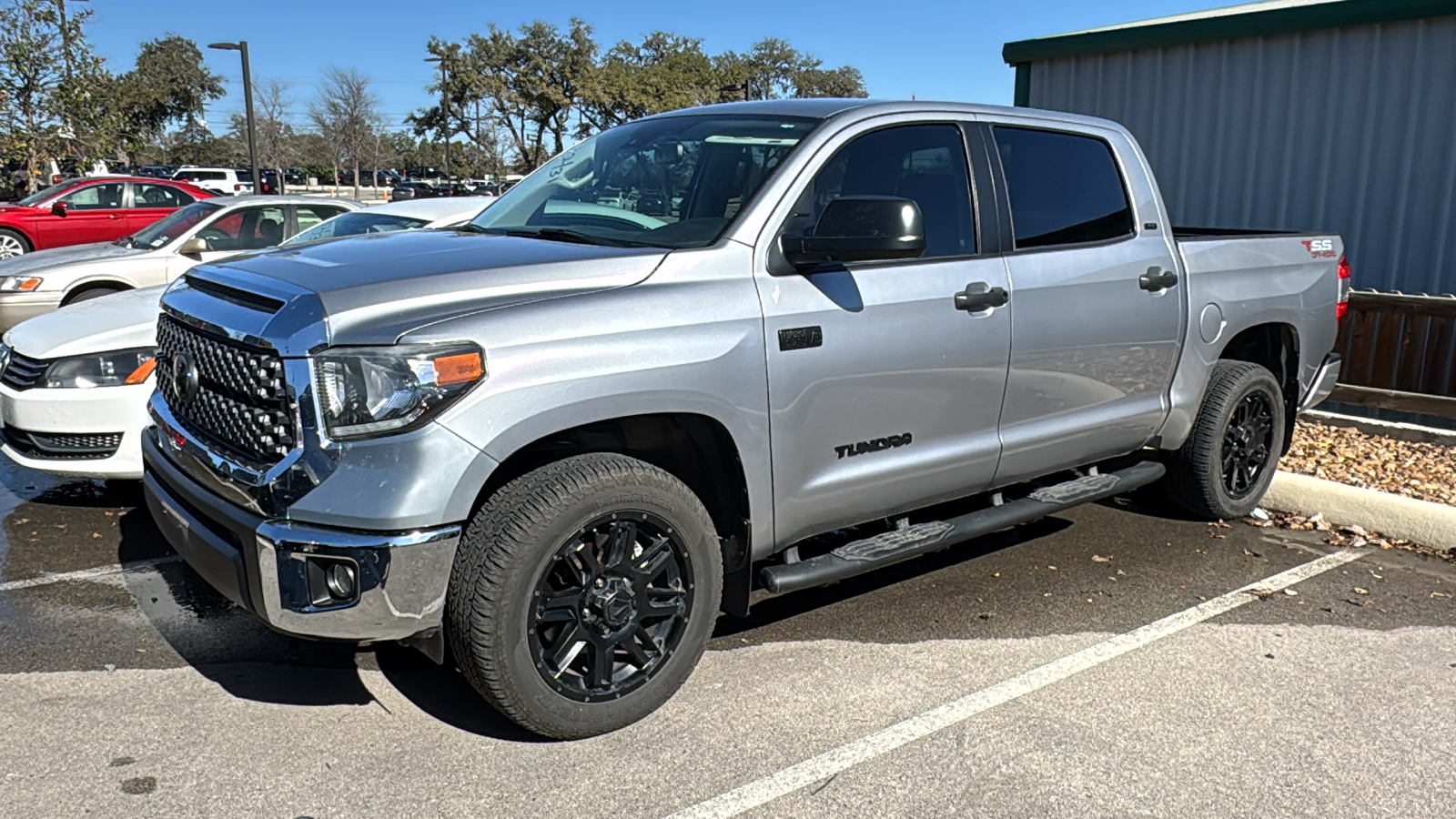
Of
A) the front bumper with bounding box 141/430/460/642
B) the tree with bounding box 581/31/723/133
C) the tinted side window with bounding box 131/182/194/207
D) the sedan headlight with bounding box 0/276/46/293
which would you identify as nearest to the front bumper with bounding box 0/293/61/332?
the sedan headlight with bounding box 0/276/46/293

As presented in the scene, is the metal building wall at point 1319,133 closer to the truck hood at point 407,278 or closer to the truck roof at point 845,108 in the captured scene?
the truck roof at point 845,108

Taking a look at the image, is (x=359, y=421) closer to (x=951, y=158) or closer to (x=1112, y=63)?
(x=951, y=158)

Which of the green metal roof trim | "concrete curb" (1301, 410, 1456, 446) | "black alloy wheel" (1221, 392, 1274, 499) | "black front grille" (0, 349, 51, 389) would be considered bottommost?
"concrete curb" (1301, 410, 1456, 446)

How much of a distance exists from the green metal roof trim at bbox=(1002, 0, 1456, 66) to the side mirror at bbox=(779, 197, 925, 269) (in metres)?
6.51

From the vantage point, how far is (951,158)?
446 centimetres

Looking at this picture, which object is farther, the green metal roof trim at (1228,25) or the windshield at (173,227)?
the windshield at (173,227)

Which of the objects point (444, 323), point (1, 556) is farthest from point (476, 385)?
point (1, 556)

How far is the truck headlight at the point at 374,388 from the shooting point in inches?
120

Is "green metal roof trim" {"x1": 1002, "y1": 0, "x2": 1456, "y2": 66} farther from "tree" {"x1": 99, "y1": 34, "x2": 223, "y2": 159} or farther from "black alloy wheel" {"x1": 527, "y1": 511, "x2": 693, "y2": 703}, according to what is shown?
"tree" {"x1": 99, "y1": 34, "x2": 223, "y2": 159}

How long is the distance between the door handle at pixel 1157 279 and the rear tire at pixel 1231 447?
2.48 ft

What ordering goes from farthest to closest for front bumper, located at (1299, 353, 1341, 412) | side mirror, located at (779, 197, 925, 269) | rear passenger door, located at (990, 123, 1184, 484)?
front bumper, located at (1299, 353, 1341, 412)
rear passenger door, located at (990, 123, 1184, 484)
side mirror, located at (779, 197, 925, 269)

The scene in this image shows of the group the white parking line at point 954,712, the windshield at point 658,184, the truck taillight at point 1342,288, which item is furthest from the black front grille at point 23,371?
the truck taillight at point 1342,288

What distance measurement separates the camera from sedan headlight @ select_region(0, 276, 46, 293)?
970cm

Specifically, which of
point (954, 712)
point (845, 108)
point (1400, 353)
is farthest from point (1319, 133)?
point (954, 712)
